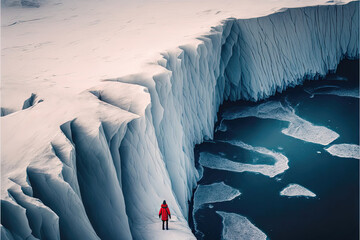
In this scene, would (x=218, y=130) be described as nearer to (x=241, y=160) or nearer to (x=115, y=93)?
(x=241, y=160)

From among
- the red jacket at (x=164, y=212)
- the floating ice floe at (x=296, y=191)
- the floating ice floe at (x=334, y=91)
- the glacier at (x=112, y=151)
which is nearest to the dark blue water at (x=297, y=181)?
the floating ice floe at (x=296, y=191)

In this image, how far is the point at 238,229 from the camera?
243 inches

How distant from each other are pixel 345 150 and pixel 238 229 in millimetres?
3743

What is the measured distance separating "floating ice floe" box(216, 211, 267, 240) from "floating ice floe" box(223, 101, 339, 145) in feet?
11.1

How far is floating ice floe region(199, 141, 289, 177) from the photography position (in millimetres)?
7801

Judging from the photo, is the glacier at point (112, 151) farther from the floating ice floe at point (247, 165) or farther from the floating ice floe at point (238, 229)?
the floating ice floe at point (238, 229)

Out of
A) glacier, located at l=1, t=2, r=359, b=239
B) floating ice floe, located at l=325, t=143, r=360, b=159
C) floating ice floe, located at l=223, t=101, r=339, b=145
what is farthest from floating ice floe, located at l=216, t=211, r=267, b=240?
floating ice floe, located at l=223, t=101, r=339, b=145

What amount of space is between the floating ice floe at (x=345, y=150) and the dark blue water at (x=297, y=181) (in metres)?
0.15

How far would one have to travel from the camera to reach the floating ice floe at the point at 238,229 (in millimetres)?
6023

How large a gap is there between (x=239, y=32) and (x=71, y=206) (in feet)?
26.5

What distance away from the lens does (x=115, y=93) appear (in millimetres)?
5352

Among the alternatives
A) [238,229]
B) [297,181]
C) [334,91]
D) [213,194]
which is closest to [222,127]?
[297,181]

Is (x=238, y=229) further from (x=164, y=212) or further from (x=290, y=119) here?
(x=290, y=119)

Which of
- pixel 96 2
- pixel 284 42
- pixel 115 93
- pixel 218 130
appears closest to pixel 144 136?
pixel 115 93
